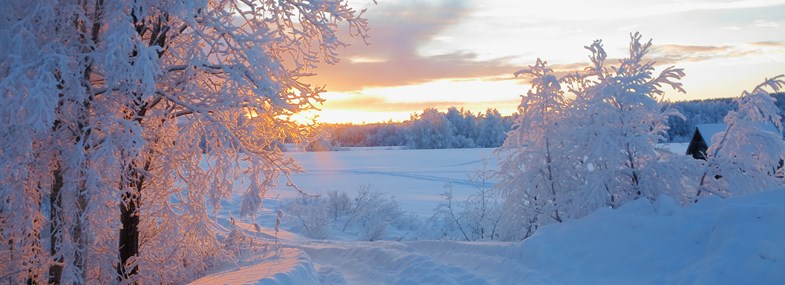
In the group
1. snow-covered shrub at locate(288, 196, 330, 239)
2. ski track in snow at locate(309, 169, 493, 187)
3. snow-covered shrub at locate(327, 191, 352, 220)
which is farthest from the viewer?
ski track in snow at locate(309, 169, 493, 187)

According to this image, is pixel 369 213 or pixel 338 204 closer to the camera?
pixel 369 213

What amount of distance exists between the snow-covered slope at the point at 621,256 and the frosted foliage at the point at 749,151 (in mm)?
2571

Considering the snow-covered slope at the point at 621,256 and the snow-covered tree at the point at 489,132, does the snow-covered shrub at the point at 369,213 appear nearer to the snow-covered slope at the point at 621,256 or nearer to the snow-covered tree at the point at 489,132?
the snow-covered slope at the point at 621,256

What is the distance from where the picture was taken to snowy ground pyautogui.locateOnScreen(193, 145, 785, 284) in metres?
7.64

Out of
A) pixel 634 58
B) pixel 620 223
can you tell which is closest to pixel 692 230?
pixel 620 223

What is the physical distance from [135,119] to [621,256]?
7245mm

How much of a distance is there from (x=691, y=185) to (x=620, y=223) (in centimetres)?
370

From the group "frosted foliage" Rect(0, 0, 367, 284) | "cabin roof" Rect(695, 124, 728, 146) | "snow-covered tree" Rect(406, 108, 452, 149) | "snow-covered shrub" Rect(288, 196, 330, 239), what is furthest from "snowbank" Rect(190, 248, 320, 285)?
"snow-covered tree" Rect(406, 108, 452, 149)

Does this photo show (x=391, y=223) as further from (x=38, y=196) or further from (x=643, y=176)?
(x=38, y=196)

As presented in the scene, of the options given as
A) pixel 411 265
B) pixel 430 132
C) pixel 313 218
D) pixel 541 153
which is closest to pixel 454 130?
pixel 430 132

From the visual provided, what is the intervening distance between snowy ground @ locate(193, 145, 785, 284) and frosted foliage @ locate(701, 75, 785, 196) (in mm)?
2563

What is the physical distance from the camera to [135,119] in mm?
9242

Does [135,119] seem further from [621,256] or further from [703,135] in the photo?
[703,135]

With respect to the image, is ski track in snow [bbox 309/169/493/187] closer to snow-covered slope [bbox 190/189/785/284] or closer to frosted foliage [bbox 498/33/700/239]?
frosted foliage [bbox 498/33/700/239]
